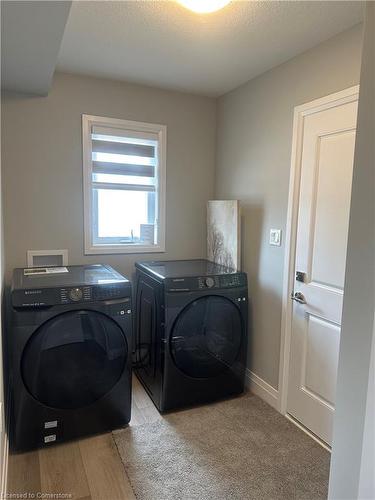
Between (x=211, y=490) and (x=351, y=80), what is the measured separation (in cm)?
232

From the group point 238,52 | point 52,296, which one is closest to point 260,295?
Answer: point 52,296

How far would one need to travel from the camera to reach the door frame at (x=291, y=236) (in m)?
2.18

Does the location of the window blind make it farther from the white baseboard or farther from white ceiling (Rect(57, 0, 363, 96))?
the white baseboard

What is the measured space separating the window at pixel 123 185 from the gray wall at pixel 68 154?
0.07 meters

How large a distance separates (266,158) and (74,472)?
2.34 metres

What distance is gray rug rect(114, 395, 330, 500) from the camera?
175 centimetres

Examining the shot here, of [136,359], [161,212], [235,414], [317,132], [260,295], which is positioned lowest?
[235,414]

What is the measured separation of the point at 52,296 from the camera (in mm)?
1932

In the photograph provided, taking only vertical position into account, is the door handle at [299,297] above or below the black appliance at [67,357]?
above

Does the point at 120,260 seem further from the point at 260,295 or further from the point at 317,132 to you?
the point at 317,132

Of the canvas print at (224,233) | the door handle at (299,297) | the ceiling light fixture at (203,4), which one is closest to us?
the ceiling light fixture at (203,4)

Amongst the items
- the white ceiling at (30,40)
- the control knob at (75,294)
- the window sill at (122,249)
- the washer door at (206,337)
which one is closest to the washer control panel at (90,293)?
the control knob at (75,294)

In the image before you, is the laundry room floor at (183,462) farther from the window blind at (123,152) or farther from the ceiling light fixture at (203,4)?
the ceiling light fixture at (203,4)

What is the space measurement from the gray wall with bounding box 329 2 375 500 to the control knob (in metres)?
1.44
